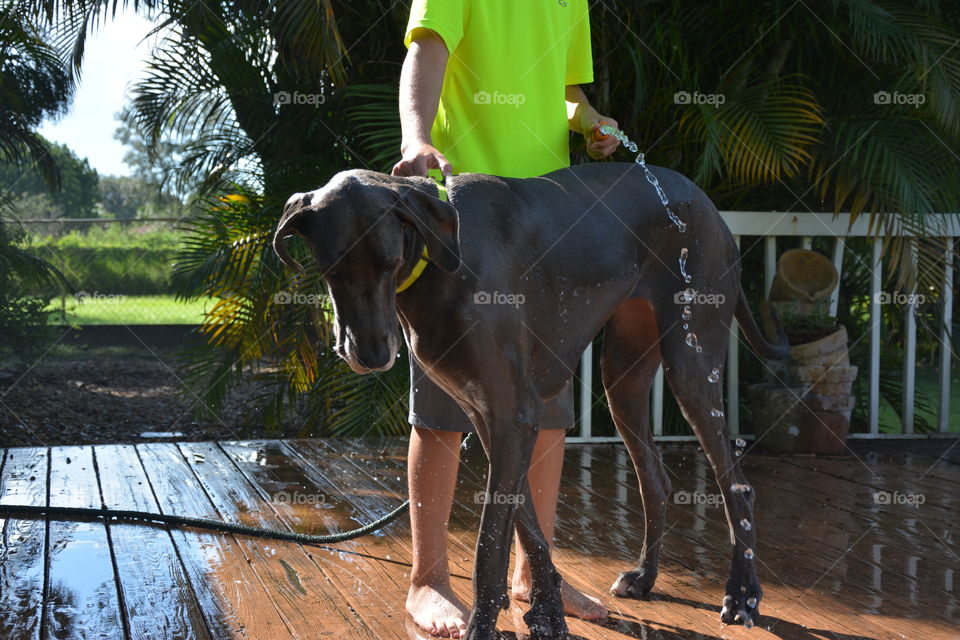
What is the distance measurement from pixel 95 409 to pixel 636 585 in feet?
23.1

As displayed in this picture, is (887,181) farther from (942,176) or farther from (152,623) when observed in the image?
(152,623)

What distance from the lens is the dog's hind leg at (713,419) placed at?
2451mm

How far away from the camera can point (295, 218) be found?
179 centimetres

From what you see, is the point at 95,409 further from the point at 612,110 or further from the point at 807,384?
the point at 807,384

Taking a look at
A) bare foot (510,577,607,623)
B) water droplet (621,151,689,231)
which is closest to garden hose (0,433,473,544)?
bare foot (510,577,607,623)

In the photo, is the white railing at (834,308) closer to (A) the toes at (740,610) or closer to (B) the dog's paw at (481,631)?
(A) the toes at (740,610)

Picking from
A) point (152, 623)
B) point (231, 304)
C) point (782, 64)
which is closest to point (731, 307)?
point (152, 623)

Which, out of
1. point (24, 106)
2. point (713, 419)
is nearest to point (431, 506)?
point (713, 419)

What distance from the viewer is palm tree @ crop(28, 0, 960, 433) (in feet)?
17.2

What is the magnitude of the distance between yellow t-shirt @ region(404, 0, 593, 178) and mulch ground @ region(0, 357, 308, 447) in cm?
468

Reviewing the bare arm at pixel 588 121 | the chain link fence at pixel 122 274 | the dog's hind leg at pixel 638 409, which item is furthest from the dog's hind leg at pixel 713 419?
the chain link fence at pixel 122 274

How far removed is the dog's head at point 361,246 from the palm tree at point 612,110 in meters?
3.47

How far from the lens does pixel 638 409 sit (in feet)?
8.91

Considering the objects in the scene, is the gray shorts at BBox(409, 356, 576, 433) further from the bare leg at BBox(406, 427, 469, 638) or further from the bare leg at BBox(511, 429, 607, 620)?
the bare leg at BBox(511, 429, 607, 620)
